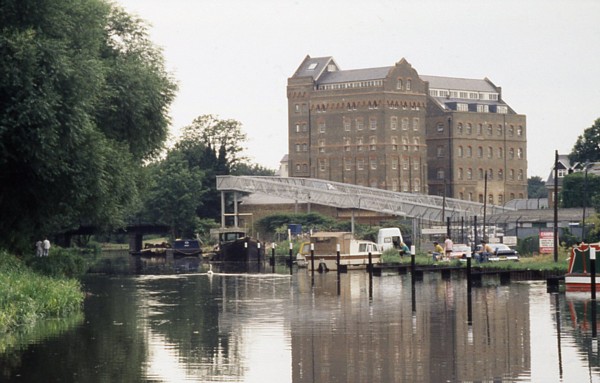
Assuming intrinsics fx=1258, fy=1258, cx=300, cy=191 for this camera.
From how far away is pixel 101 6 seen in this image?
4969cm

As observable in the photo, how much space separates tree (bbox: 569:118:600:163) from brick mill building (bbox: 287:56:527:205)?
16.2 m

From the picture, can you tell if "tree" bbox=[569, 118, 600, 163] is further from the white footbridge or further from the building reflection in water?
the building reflection in water

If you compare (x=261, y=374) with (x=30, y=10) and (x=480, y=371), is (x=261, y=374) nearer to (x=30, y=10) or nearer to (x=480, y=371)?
(x=480, y=371)

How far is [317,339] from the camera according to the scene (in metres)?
30.6

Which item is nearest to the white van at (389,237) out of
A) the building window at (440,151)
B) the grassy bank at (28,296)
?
the grassy bank at (28,296)

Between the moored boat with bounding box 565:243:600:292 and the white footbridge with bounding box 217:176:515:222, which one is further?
the white footbridge with bounding box 217:176:515:222

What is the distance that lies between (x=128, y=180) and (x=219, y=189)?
8236 centimetres

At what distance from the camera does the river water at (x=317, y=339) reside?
24500 millimetres

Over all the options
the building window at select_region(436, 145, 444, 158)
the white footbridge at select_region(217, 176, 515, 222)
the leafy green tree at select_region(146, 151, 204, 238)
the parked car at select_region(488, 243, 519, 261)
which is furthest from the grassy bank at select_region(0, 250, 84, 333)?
the building window at select_region(436, 145, 444, 158)

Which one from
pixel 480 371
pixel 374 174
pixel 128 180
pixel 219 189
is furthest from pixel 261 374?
pixel 374 174

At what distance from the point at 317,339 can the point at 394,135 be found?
12380 cm

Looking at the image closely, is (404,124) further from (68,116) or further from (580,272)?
(68,116)

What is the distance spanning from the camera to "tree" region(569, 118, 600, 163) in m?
146

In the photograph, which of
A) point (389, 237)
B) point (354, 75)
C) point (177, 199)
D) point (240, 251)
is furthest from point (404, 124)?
point (389, 237)
